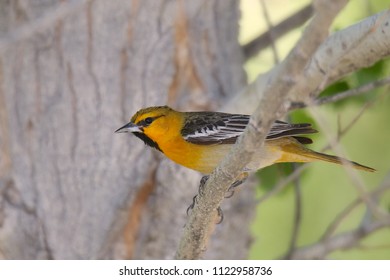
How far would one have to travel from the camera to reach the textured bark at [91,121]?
416 centimetres

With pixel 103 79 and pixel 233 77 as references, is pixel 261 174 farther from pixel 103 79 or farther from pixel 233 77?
pixel 103 79

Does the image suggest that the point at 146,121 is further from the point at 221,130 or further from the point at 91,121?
the point at 91,121

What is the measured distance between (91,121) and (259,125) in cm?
213

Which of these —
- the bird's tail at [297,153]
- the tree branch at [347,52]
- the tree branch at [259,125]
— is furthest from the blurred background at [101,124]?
the tree branch at [259,125]

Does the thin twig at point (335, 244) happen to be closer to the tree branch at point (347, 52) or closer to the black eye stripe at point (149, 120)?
the tree branch at point (347, 52)

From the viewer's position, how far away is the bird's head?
145 inches

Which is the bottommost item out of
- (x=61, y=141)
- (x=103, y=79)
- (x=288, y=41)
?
(x=61, y=141)

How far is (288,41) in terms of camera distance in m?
5.65

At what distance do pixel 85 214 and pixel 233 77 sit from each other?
1202mm

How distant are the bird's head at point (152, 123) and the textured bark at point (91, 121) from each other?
42cm

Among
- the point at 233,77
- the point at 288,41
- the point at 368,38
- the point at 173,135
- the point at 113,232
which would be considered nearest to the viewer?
the point at 368,38

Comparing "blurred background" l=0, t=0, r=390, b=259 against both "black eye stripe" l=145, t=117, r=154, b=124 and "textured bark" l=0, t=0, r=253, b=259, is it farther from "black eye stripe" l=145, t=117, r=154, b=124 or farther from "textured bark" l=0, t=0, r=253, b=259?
"black eye stripe" l=145, t=117, r=154, b=124

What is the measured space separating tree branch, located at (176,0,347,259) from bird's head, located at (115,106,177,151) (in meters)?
0.74
